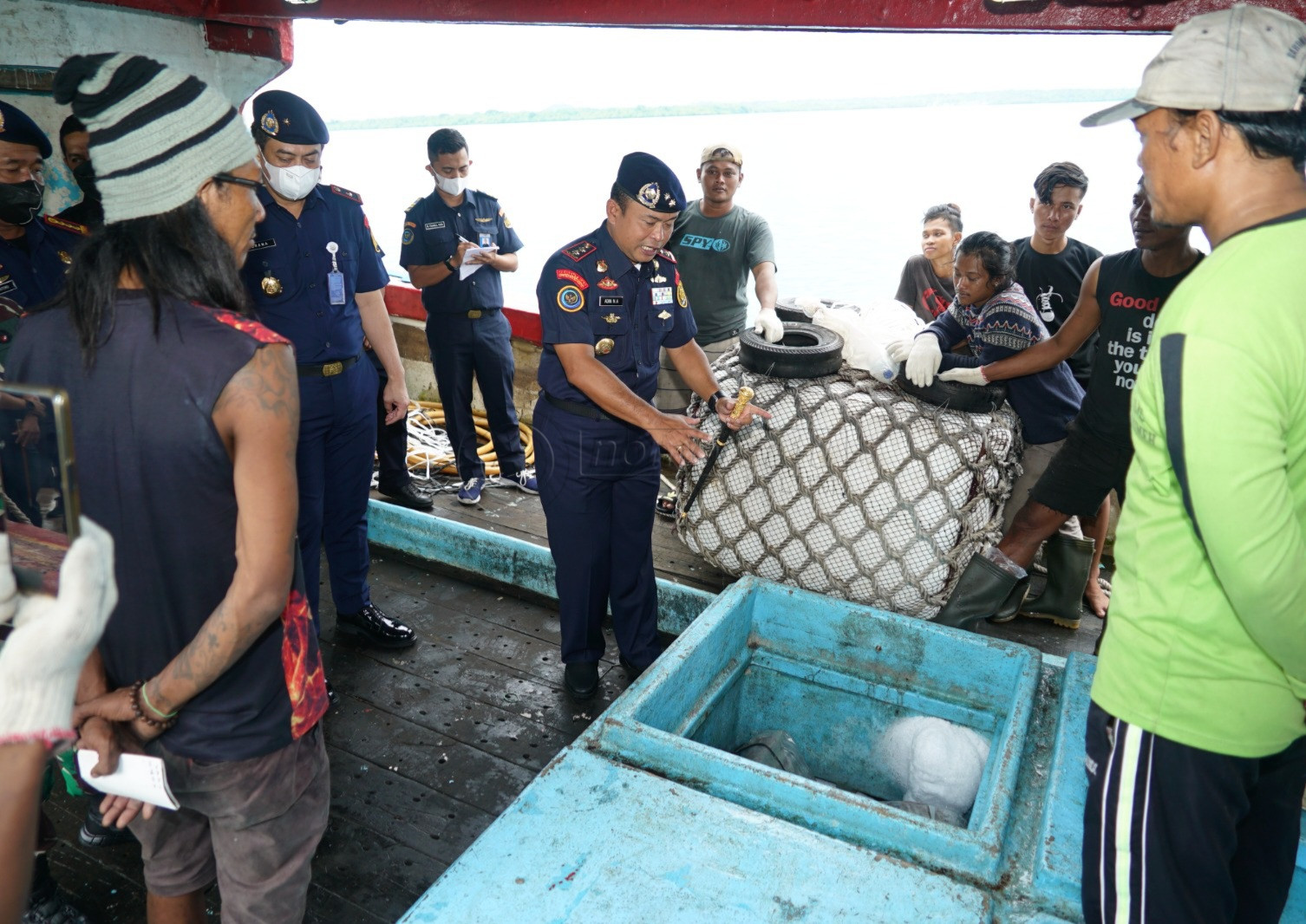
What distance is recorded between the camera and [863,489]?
2645 mm

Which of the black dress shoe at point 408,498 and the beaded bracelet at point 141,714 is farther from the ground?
the beaded bracelet at point 141,714

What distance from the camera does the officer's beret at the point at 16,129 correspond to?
2209 mm

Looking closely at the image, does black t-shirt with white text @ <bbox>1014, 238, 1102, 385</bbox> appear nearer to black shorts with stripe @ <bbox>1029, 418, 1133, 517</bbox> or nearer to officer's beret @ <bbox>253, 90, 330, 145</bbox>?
black shorts with stripe @ <bbox>1029, 418, 1133, 517</bbox>

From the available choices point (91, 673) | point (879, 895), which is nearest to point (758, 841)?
point (879, 895)

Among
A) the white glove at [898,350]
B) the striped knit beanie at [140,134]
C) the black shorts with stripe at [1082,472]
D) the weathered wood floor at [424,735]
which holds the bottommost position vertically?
the weathered wood floor at [424,735]

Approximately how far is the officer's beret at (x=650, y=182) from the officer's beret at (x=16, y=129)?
4.93ft

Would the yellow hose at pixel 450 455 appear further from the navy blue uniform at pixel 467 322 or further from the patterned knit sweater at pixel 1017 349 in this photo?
the patterned knit sweater at pixel 1017 349

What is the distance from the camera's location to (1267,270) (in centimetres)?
94

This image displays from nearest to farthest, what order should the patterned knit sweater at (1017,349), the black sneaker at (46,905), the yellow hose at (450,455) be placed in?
the black sneaker at (46,905)
the patterned knit sweater at (1017,349)
the yellow hose at (450,455)

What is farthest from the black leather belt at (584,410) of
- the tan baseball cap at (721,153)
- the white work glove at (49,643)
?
the tan baseball cap at (721,153)

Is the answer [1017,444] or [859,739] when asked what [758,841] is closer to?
[859,739]

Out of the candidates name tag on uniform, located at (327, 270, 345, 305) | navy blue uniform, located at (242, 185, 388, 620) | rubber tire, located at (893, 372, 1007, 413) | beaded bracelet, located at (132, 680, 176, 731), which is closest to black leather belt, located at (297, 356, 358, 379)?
navy blue uniform, located at (242, 185, 388, 620)

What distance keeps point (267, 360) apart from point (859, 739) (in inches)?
66.5

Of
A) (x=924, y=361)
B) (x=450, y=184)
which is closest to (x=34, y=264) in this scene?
(x=450, y=184)
